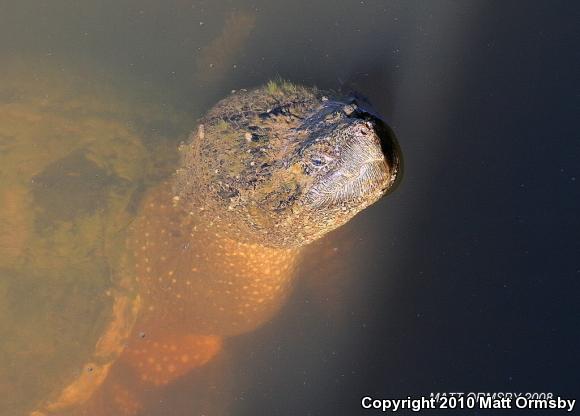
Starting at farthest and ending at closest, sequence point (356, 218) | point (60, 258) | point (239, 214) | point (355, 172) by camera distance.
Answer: point (60, 258) → point (356, 218) → point (239, 214) → point (355, 172)

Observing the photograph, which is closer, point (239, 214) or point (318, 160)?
point (318, 160)

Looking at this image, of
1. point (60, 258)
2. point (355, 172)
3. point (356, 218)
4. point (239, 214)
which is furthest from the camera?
point (60, 258)

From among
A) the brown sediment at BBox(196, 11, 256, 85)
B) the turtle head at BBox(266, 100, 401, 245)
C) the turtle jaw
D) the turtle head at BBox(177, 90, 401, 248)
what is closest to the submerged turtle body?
the brown sediment at BBox(196, 11, 256, 85)

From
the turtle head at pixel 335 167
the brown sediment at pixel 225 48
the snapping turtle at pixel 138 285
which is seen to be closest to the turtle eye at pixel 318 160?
the turtle head at pixel 335 167

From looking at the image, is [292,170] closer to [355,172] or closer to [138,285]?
[355,172]

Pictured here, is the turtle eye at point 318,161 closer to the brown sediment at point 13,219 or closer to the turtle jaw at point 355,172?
the turtle jaw at point 355,172

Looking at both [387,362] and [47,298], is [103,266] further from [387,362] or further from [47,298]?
[387,362]

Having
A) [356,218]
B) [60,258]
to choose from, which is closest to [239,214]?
[356,218]
